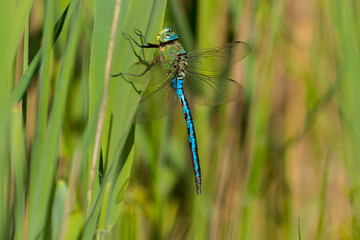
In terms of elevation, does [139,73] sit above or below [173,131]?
above

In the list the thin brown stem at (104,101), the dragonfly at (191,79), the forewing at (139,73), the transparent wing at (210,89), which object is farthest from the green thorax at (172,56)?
the thin brown stem at (104,101)

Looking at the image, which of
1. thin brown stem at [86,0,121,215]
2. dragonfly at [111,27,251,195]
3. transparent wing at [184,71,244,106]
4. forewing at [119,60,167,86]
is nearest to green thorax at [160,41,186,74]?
dragonfly at [111,27,251,195]

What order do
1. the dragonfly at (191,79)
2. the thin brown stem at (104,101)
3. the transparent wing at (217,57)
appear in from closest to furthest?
the thin brown stem at (104,101), the dragonfly at (191,79), the transparent wing at (217,57)

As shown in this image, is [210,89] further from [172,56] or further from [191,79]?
[172,56]

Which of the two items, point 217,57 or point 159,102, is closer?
point 159,102

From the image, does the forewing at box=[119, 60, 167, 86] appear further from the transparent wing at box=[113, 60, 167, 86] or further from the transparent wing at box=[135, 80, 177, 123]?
the transparent wing at box=[135, 80, 177, 123]

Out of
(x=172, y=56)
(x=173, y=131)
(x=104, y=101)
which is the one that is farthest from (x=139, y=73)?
(x=173, y=131)

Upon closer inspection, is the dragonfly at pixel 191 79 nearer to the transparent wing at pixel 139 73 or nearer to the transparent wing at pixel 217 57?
the transparent wing at pixel 217 57
